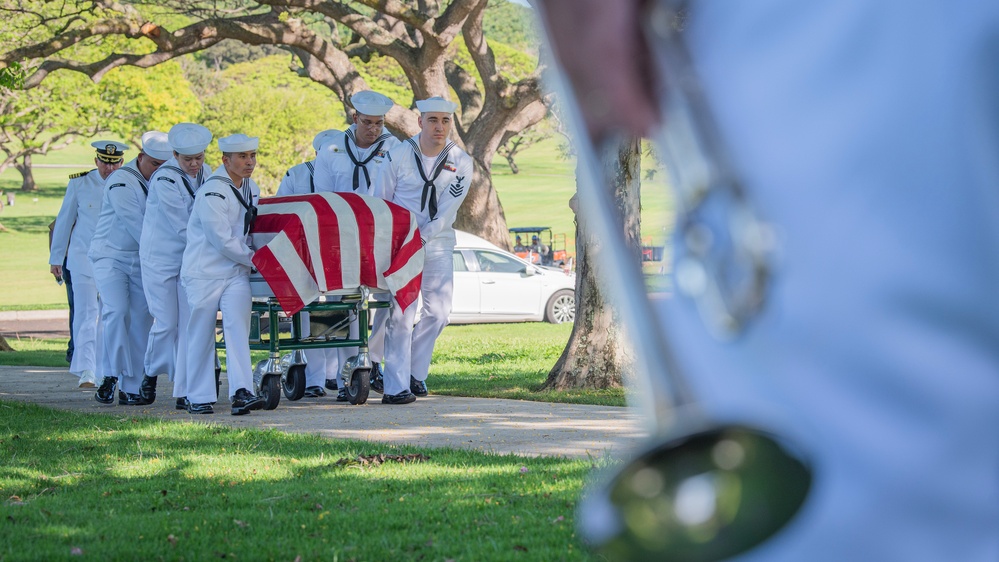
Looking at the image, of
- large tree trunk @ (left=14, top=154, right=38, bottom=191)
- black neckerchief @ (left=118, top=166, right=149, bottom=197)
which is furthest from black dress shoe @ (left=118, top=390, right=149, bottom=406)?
large tree trunk @ (left=14, top=154, right=38, bottom=191)

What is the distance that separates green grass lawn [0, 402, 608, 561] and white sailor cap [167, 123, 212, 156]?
8.63 ft

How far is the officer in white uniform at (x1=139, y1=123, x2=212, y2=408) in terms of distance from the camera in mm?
10109

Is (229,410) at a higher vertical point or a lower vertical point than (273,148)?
lower

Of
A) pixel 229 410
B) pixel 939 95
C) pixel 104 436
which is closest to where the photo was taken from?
pixel 939 95

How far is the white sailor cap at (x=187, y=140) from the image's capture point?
10008 millimetres

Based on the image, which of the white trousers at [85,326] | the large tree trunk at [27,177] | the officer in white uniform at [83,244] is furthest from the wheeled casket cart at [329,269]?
the large tree trunk at [27,177]

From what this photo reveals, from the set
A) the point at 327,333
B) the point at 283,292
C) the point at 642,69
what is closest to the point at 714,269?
the point at 642,69

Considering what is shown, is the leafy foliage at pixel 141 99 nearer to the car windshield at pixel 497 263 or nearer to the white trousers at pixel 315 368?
the car windshield at pixel 497 263

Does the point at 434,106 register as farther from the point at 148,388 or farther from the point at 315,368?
the point at 148,388

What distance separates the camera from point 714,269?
1001 millimetres

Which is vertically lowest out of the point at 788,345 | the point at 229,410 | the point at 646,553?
the point at 229,410

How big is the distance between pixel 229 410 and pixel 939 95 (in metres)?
9.70

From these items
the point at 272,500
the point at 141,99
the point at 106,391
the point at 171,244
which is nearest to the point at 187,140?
the point at 171,244

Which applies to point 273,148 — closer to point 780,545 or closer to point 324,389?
point 324,389
